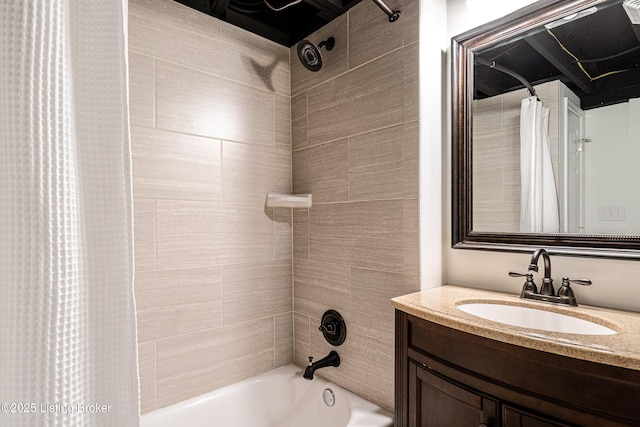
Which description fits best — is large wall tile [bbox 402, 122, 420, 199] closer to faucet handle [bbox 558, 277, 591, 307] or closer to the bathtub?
faucet handle [bbox 558, 277, 591, 307]

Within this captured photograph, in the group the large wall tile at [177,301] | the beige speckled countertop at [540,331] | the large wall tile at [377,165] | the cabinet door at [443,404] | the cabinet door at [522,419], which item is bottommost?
the cabinet door at [443,404]

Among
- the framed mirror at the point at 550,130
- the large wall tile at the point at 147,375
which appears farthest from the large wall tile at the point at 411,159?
the large wall tile at the point at 147,375

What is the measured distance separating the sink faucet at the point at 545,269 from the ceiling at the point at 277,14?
1390 millimetres

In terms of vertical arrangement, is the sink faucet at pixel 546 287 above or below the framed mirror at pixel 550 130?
below

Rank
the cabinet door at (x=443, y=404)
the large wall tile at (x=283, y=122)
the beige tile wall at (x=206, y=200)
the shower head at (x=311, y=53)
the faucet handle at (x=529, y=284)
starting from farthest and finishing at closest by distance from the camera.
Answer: the large wall tile at (x=283, y=122) → the shower head at (x=311, y=53) → the beige tile wall at (x=206, y=200) → the faucet handle at (x=529, y=284) → the cabinet door at (x=443, y=404)

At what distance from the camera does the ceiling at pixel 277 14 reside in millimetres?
1704

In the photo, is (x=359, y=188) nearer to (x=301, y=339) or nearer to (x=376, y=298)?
(x=376, y=298)

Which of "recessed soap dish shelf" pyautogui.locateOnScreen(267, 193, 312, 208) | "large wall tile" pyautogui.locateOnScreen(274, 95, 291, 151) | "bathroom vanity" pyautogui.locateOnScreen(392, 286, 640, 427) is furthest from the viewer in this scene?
"large wall tile" pyautogui.locateOnScreen(274, 95, 291, 151)

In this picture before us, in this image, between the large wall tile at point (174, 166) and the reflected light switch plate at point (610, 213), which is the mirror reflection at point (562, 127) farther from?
the large wall tile at point (174, 166)

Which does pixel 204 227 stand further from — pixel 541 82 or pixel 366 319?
pixel 541 82

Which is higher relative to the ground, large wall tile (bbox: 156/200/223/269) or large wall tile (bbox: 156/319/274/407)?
large wall tile (bbox: 156/200/223/269)

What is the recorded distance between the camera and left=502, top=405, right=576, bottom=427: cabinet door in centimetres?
85

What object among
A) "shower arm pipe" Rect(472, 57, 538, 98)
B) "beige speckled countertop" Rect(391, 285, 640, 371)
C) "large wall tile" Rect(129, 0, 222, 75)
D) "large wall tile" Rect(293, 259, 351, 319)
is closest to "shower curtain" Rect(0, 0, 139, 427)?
"beige speckled countertop" Rect(391, 285, 640, 371)

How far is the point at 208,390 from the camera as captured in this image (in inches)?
68.9
